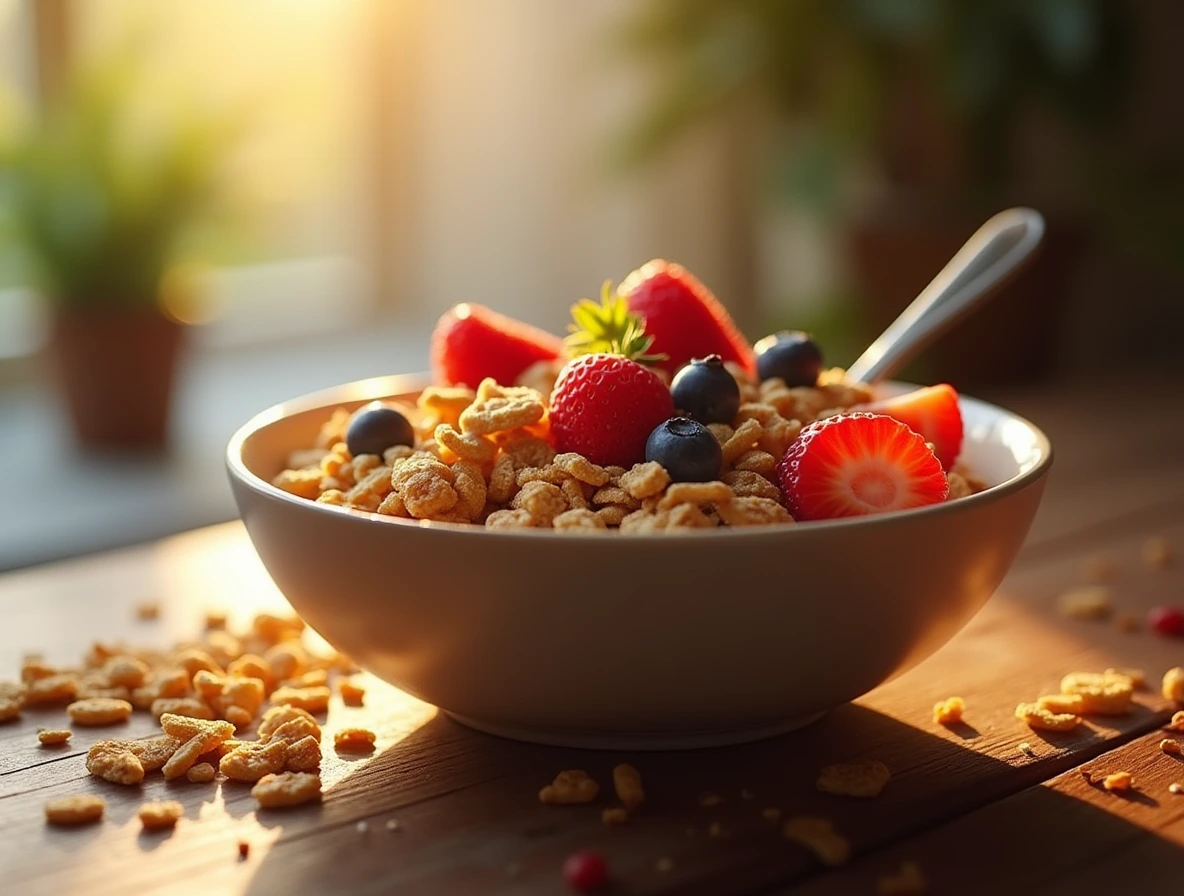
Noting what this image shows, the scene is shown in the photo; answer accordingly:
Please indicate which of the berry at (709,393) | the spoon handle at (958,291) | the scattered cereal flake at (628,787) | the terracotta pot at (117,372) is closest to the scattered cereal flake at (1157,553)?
the spoon handle at (958,291)

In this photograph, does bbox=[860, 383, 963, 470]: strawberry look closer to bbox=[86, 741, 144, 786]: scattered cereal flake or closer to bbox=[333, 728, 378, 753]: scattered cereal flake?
bbox=[333, 728, 378, 753]: scattered cereal flake

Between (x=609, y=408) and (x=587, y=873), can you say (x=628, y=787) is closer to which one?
(x=587, y=873)

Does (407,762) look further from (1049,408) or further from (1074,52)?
(1074,52)

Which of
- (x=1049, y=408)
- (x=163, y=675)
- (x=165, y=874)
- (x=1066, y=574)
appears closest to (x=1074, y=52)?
(x=1049, y=408)

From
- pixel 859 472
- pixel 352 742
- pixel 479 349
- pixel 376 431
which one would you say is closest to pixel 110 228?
pixel 479 349

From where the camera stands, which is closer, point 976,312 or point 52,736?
point 52,736

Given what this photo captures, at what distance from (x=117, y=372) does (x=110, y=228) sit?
24 cm

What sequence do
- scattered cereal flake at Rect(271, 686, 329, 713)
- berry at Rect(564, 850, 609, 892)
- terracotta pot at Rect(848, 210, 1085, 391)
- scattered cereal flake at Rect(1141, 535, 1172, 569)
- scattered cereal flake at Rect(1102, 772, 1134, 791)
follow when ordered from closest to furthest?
berry at Rect(564, 850, 609, 892), scattered cereal flake at Rect(1102, 772, 1134, 791), scattered cereal flake at Rect(271, 686, 329, 713), scattered cereal flake at Rect(1141, 535, 1172, 569), terracotta pot at Rect(848, 210, 1085, 391)

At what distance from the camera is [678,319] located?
942mm

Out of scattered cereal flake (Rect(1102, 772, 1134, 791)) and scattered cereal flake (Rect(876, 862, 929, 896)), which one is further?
scattered cereal flake (Rect(1102, 772, 1134, 791))

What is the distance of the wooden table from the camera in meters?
0.62

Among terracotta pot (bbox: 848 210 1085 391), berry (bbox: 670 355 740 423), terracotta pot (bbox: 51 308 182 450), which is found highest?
berry (bbox: 670 355 740 423)

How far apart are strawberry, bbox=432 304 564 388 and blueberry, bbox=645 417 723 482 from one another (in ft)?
0.78

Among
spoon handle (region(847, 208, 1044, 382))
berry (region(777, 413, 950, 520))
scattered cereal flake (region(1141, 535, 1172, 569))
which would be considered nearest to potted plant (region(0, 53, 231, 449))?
spoon handle (region(847, 208, 1044, 382))
